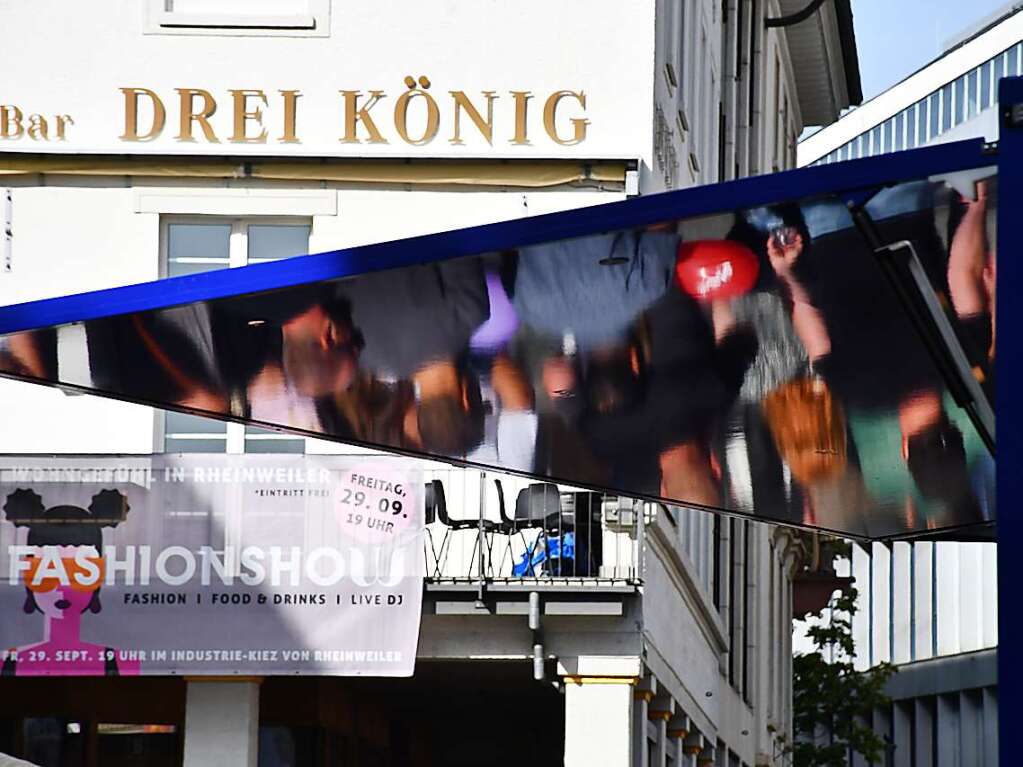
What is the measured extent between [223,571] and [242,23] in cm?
A: 552

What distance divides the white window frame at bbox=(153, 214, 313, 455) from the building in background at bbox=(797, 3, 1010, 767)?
50269mm

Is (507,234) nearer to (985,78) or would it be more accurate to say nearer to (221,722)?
(221,722)

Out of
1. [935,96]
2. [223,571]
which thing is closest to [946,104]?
[935,96]

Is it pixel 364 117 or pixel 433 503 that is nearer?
pixel 433 503

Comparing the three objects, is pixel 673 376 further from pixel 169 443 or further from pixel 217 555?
pixel 169 443

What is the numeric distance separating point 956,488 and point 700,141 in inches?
958

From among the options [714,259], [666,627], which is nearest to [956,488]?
[714,259]

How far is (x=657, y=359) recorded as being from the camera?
5828 mm

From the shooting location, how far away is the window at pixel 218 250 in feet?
75.5

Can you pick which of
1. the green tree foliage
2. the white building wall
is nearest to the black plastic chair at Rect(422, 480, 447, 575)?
the green tree foliage

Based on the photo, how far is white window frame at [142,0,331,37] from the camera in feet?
75.8

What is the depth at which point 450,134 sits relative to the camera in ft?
75.1

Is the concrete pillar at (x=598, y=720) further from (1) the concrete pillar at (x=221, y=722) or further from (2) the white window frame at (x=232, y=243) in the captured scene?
(2) the white window frame at (x=232, y=243)

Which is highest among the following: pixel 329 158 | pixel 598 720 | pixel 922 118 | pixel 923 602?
pixel 922 118
